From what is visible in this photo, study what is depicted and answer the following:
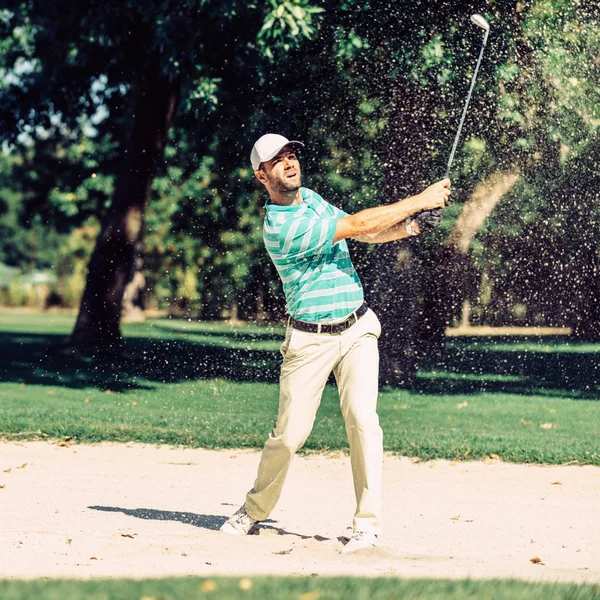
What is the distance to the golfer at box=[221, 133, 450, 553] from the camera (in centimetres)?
568

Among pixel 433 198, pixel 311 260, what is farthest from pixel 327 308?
pixel 433 198

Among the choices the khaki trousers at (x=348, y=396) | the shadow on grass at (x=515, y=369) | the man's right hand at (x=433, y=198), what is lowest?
the shadow on grass at (x=515, y=369)

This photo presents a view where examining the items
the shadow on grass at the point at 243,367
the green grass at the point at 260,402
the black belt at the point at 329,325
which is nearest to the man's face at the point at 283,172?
the black belt at the point at 329,325

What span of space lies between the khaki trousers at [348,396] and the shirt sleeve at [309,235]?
0.46 meters

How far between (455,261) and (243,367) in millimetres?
4104

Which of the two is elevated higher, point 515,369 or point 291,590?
point 291,590

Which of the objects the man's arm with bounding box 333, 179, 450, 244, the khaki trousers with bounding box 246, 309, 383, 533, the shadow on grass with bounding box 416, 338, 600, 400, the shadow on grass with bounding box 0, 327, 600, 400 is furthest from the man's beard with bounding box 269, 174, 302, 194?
the shadow on grass with bounding box 416, 338, 600, 400

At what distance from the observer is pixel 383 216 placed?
5.65 meters

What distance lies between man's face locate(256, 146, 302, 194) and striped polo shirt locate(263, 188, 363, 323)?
0.10 m

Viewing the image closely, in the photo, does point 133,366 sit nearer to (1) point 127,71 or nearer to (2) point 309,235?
(1) point 127,71

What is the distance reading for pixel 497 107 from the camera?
15.7 metres

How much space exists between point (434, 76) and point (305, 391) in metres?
10.2

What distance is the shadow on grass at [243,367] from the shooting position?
17050 millimetres

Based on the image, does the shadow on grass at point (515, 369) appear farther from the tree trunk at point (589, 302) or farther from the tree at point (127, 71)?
the tree at point (127, 71)
